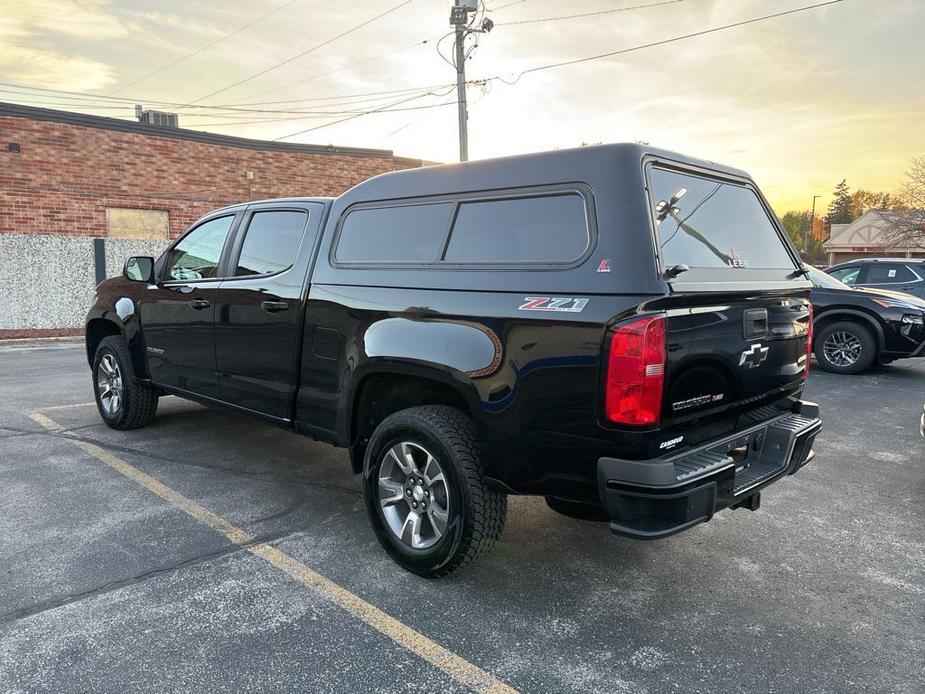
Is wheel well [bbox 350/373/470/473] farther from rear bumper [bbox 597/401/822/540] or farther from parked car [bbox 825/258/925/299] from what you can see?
parked car [bbox 825/258/925/299]

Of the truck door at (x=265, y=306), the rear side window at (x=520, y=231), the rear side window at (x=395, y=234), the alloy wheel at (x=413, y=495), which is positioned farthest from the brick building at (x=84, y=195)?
the rear side window at (x=520, y=231)

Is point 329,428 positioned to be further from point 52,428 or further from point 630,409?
point 52,428

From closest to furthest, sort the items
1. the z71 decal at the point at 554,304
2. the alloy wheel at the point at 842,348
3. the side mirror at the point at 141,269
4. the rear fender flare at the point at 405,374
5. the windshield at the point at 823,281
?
the z71 decal at the point at 554,304
the rear fender flare at the point at 405,374
the side mirror at the point at 141,269
the alloy wheel at the point at 842,348
the windshield at the point at 823,281

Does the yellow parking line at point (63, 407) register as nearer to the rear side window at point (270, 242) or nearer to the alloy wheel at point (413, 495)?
the rear side window at point (270, 242)

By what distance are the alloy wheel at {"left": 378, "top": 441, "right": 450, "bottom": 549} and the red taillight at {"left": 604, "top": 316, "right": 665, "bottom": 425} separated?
39.5 inches

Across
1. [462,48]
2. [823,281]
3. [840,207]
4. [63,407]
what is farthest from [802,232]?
[63,407]

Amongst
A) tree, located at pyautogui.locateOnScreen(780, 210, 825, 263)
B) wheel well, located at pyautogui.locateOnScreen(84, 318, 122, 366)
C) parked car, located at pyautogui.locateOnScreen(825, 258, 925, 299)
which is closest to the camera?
wheel well, located at pyautogui.locateOnScreen(84, 318, 122, 366)

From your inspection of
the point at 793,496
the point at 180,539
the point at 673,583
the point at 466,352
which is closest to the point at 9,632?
the point at 180,539

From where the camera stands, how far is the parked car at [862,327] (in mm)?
8867

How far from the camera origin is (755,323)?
3189 mm

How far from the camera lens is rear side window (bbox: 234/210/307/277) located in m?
4.33

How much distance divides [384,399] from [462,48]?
54.5 ft

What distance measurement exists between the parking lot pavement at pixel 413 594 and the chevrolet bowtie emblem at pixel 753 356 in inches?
44.2

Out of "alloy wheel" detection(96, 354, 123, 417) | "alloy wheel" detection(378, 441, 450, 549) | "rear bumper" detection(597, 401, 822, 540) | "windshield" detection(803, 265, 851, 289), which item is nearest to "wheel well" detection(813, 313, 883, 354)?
"windshield" detection(803, 265, 851, 289)
